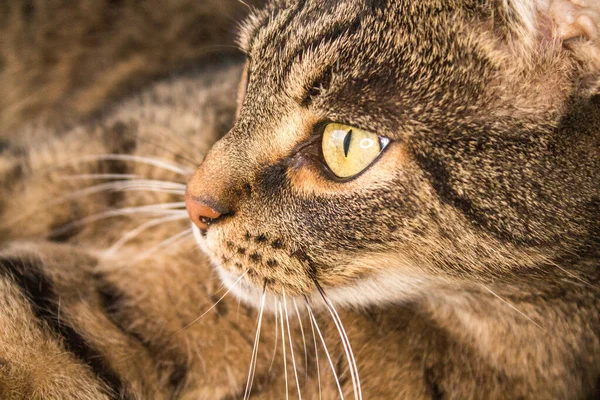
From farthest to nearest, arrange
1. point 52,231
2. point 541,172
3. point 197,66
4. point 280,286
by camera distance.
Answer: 1. point 197,66
2. point 52,231
3. point 280,286
4. point 541,172

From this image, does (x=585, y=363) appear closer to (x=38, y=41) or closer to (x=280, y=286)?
(x=280, y=286)

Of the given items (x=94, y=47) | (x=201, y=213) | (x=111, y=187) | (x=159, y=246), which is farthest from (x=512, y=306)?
(x=94, y=47)

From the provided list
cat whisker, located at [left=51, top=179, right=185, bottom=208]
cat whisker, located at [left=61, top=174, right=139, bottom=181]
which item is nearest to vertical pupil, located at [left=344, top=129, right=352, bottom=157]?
cat whisker, located at [left=51, top=179, right=185, bottom=208]

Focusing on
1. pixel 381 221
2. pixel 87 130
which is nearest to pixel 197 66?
pixel 87 130

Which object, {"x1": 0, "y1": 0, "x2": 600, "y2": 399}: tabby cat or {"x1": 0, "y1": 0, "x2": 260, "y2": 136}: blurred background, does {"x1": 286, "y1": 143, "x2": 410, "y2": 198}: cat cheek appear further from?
{"x1": 0, "y1": 0, "x2": 260, "y2": 136}: blurred background

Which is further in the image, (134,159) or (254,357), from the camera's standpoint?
(134,159)

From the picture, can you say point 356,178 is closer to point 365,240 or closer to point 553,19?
point 365,240
